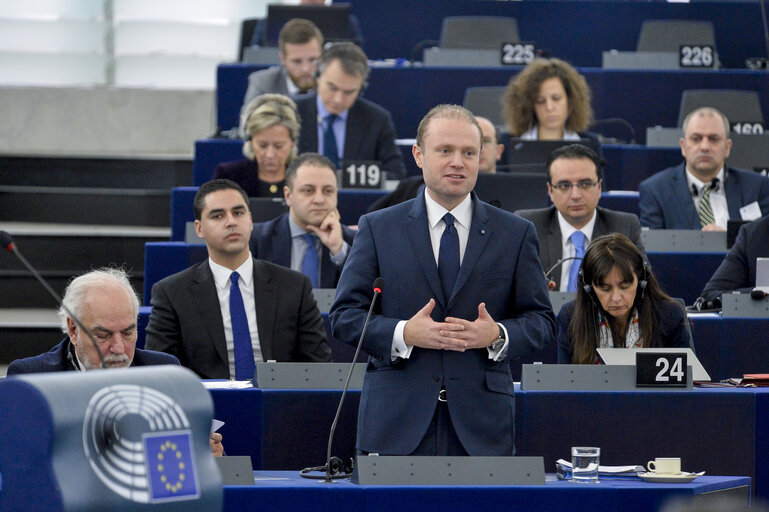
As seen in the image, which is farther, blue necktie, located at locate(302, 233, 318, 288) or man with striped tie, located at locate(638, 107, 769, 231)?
man with striped tie, located at locate(638, 107, 769, 231)

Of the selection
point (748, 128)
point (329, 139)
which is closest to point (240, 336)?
point (329, 139)

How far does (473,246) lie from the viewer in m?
2.95

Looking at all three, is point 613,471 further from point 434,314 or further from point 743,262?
point 743,262

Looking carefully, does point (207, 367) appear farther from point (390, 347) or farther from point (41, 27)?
point (41, 27)

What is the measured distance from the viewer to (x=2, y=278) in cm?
618

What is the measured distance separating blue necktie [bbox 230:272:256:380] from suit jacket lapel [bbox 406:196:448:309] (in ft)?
3.64

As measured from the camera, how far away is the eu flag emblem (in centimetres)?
156

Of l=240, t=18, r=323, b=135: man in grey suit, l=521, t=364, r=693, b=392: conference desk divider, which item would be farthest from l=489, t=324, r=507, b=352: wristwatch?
l=240, t=18, r=323, b=135: man in grey suit

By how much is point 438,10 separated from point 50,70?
2683 millimetres

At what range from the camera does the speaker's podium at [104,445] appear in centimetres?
151

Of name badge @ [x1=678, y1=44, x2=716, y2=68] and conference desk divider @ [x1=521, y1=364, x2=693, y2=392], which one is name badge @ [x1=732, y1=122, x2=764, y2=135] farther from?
conference desk divider @ [x1=521, y1=364, x2=693, y2=392]

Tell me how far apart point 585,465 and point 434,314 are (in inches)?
18.1

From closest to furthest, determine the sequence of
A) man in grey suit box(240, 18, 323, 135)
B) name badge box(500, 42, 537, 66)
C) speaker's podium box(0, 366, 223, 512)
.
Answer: speaker's podium box(0, 366, 223, 512)
man in grey suit box(240, 18, 323, 135)
name badge box(500, 42, 537, 66)

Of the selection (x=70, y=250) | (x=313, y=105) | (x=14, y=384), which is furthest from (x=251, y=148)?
(x=14, y=384)
